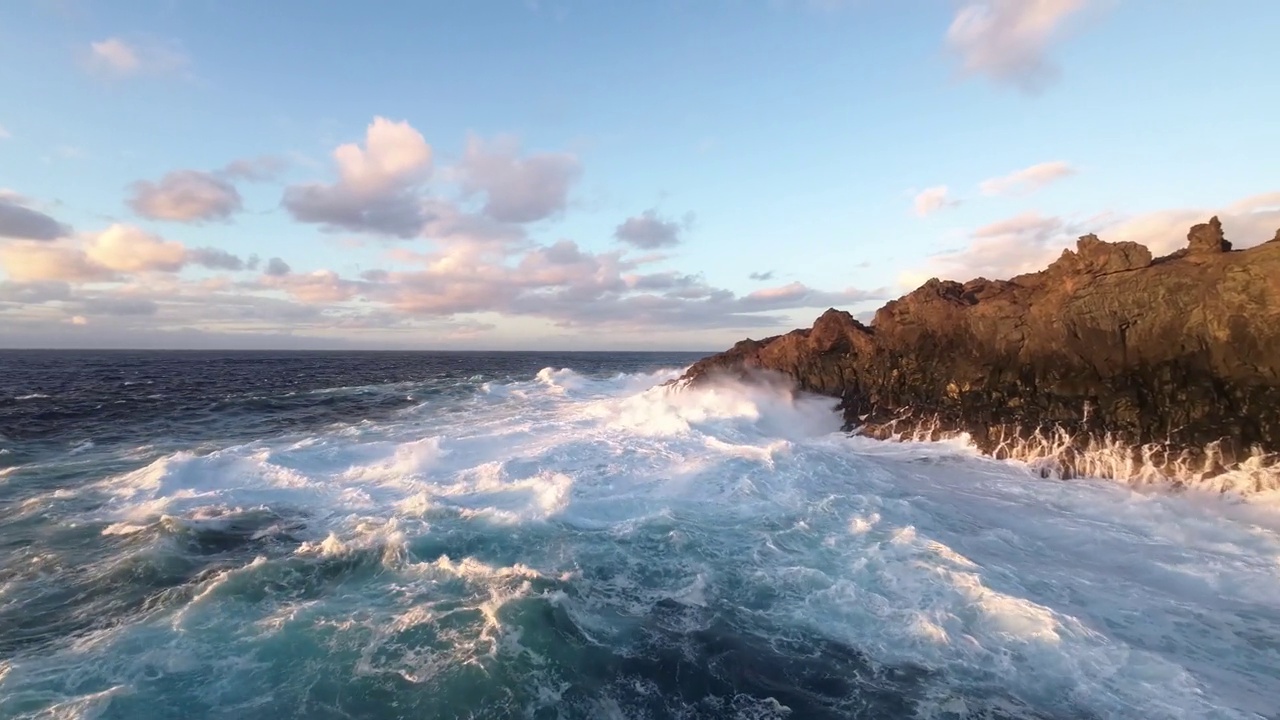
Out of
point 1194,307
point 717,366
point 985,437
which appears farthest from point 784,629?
point 717,366

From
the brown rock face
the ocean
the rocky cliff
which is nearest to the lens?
the ocean

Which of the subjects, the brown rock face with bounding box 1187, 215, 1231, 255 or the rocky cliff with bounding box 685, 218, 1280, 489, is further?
the brown rock face with bounding box 1187, 215, 1231, 255

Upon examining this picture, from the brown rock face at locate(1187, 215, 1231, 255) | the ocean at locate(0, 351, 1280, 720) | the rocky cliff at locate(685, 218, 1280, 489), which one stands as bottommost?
the ocean at locate(0, 351, 1280, 720)

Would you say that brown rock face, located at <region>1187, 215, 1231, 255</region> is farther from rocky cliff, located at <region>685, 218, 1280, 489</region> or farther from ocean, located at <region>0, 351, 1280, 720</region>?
ocean, located at <region>0, 351, 1280, 720</region>

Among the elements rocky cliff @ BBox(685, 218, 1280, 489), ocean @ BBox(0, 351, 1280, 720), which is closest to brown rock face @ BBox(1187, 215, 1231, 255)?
rocky cliff @ BBox(685, 218, 1280, 489)

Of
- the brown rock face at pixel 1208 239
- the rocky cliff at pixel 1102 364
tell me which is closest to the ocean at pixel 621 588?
the rocky cliff at pixel 1102 364

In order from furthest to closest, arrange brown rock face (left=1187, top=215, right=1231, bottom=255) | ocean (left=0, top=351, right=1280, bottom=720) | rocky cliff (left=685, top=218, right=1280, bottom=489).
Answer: brown rock face (left=1187, top=215, right=1231, bottom=255), rocky cliff (left=685, top=218, right=1280, bottom=489), ocean (left=0, top=351, right=1280, bottom=720)

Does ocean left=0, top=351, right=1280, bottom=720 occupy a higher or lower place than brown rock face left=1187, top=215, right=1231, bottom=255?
lower

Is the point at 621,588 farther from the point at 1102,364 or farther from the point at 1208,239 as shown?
the point at 1208,239
